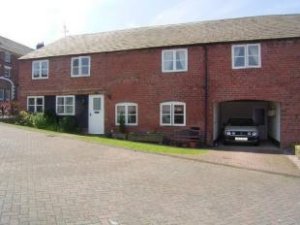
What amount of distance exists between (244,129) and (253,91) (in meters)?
2.17

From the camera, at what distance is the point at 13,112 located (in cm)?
3088

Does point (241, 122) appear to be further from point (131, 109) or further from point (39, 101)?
point (39, 101)

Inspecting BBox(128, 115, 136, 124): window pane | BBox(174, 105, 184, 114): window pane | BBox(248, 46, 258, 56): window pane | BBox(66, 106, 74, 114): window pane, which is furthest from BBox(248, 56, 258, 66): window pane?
BBox(66, 106, 74, 114): window pane

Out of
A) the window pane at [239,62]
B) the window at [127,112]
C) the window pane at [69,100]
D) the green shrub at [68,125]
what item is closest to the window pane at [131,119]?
the window at [127,112]

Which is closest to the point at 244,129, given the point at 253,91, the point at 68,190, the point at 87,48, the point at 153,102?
the point at 253,91

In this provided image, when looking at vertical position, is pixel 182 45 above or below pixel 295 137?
above

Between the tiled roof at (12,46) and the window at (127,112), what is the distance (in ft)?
107

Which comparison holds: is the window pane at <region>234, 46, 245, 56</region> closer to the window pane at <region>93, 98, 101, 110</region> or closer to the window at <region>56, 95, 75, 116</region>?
the window pane at <region>93, 98, 101, 110</region>

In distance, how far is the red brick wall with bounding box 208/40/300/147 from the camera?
20.9 m

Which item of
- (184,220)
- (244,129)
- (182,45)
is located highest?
(182,45)

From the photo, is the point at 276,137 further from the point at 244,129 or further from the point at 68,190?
the point at 68,190

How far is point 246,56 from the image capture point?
21984 mm

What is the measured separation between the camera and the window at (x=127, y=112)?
24.7 metres

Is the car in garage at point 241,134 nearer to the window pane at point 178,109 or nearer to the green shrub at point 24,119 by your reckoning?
the window pane at point 178,109
